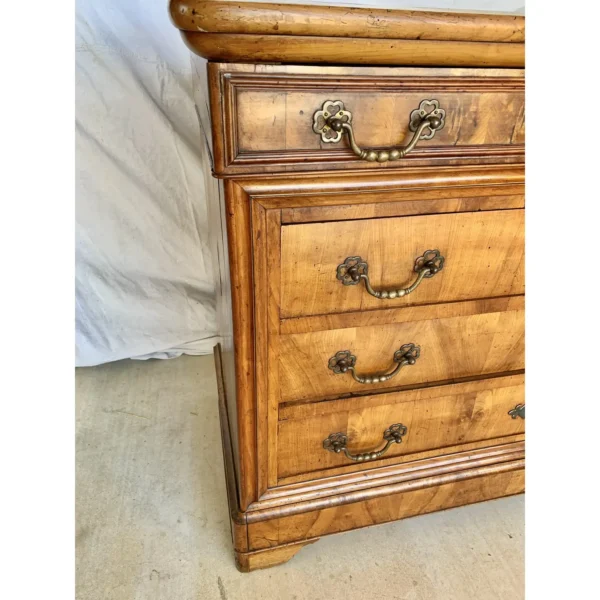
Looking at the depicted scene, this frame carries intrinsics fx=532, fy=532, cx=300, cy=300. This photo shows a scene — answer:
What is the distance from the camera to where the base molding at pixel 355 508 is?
0.96m

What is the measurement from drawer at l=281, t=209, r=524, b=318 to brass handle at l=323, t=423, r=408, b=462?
247mm

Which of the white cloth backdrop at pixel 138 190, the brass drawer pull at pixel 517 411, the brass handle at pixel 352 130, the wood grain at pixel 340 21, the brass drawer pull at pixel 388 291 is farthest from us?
the white cloth backdrop at pixel 138 190

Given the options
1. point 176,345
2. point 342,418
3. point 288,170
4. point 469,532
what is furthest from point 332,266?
point 176,345

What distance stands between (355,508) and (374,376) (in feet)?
0.91

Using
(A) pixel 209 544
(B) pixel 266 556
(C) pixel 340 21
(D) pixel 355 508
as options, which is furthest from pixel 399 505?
(C) pixel 340 21

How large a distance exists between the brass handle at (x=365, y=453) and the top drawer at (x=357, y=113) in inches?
18.7

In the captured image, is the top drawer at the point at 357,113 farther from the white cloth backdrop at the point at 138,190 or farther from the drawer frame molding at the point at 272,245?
the white cloth backdrop at the point at 138,190

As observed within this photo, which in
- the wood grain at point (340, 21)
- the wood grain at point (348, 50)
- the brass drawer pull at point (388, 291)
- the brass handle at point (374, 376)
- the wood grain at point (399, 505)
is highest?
the wood grain at point (340, 21)

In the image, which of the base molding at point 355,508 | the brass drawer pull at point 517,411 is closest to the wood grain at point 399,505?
the base molding at point 355,508

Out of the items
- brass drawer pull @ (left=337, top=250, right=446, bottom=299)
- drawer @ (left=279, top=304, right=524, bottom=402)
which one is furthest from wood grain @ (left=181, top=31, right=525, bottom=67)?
drawer @ (left=279, top=304, right=524, bottom=402)

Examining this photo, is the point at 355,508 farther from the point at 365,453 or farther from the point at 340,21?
the point at 340,21

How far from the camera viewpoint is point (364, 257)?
0.81m
